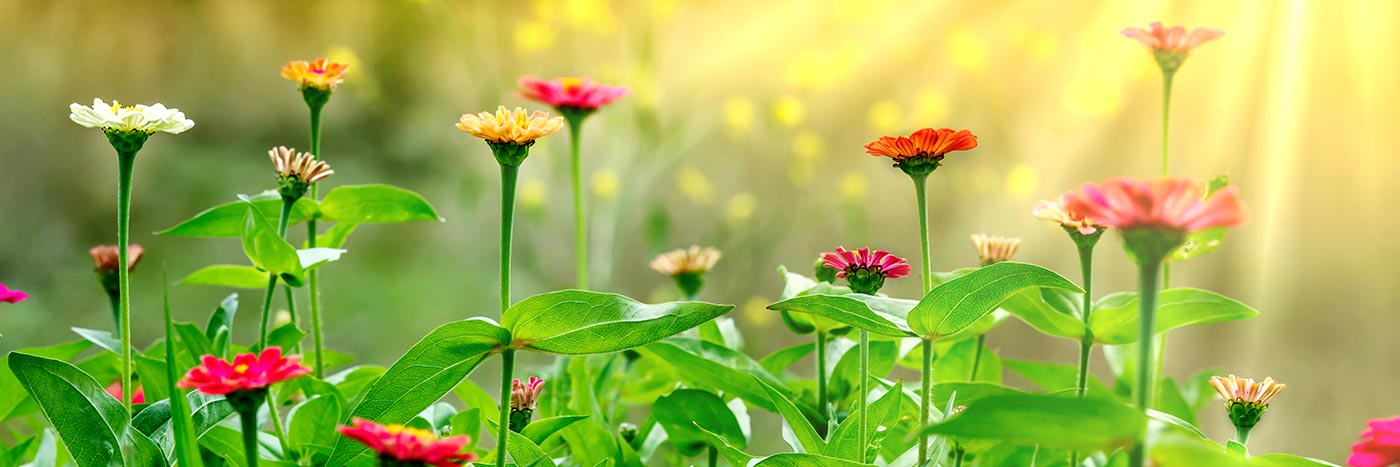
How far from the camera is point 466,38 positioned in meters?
1.80

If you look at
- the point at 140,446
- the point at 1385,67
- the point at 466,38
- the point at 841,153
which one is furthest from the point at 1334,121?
the point at 140,446

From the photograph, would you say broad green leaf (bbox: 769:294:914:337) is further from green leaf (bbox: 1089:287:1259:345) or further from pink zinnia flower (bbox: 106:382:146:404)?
pink zinnia flower (bbox: 106:382:146:404)

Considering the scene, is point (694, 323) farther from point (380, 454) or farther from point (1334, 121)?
point (1334, 121)

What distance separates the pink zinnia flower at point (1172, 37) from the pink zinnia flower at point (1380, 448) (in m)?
0.18

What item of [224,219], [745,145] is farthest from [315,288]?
[745,145]

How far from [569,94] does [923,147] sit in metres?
0.18

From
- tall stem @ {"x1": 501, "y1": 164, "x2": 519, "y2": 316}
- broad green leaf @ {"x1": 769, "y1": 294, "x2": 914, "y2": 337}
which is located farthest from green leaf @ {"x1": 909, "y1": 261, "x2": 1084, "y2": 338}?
tall stem @ {"x1": 501, "y1": 164, "x2": 519, "y2": 316}

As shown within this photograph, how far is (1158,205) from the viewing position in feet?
0.64

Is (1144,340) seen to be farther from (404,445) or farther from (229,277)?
(229,277)

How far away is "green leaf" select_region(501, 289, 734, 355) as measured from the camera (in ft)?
0.90

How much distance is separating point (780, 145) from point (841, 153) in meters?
0.12

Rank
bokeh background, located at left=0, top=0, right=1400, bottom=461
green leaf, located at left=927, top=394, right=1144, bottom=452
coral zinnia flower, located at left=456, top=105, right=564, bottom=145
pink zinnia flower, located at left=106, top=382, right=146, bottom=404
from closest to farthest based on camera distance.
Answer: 1. green leaf, located at left=927, top=394, right=1144, bottom=452
2. coral zinnia flower, located at left=456, top=105, right=564, bottom=145
3. pink zinnia flower, located at left=106, top=382, right=146, bottom=404
4. bokeh background, located at left=0, top=0, right=1400, bottom=461

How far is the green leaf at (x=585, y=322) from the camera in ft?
0.90

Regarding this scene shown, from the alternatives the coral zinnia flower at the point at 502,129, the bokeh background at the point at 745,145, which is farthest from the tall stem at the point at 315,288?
the bokeh background at the point at 745,145
